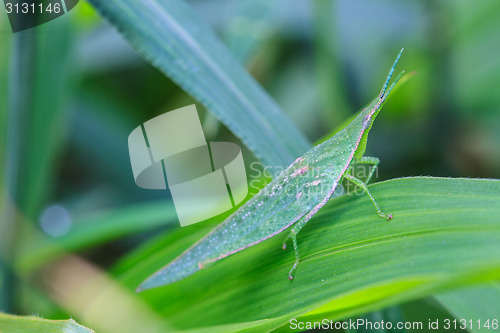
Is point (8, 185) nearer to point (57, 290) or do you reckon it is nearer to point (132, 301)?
point (132, 301)

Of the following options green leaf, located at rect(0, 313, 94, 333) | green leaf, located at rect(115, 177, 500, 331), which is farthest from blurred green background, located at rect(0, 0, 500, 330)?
green leaf, located at rect(0, 313, 94, 333)

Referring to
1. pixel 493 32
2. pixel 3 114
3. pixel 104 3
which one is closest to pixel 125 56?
pixel 3 114

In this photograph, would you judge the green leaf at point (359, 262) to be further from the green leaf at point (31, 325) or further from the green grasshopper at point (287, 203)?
the green leaf at point (31, 325)

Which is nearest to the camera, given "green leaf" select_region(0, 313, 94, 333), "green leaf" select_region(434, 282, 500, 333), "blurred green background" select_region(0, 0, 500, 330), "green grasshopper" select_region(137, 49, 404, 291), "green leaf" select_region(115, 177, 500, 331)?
"green leaf" select_region(115, 177, 500, 331)

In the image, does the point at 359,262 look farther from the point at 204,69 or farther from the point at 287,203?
the point at 204,69

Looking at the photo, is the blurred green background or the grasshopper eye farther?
the blurred green background

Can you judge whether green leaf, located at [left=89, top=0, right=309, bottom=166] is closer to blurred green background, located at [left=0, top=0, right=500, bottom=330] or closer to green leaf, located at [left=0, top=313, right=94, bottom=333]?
green leaf, located at [left=0, top=313, right=94, bottom=333]

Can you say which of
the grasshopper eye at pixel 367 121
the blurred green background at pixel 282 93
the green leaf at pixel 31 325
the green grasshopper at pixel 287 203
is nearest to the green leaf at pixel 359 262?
the green grasshopper at pixel 287 203
